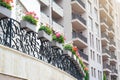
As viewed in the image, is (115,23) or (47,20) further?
(115,23)

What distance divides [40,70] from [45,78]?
41cm

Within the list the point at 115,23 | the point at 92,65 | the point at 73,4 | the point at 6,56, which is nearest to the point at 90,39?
the point at 92,65

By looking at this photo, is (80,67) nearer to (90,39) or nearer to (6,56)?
(6,56)

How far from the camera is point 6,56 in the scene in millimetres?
7977

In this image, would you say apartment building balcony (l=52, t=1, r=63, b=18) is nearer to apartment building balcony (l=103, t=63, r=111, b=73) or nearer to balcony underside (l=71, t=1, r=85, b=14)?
balcony underside (l=71, t=1, r=85, b=14)

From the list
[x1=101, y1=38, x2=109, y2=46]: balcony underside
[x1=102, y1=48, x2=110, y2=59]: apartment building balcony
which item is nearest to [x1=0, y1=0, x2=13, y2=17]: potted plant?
[x1=102, y1=48, x2=110, y2=59]: apartment building balcony

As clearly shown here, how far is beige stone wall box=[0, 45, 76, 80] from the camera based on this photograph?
7.93 m

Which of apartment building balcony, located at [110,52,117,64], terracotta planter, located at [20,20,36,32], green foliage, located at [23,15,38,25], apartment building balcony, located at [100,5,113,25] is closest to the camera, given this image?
terracotta planter, located at [20,20,36,32]

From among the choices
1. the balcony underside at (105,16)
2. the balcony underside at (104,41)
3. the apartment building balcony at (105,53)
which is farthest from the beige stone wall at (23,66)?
the balcony underside at (105,16)

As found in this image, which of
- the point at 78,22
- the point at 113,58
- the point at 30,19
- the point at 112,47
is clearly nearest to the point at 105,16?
the point at 112,47

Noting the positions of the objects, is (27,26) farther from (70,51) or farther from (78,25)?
(78,25)

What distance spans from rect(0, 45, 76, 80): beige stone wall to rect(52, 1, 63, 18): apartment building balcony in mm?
27713

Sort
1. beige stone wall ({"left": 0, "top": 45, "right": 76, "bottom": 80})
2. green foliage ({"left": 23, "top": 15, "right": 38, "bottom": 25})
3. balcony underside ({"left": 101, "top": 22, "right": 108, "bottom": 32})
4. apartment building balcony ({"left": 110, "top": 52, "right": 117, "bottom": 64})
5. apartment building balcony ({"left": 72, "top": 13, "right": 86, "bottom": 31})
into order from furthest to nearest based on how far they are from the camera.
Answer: apartment building balcony ({"left": 110, "top": 52, "right": 117, "bottom": 64}) < balcony underside ({"left": 101, "top": 22, "right": 108, "bottom": 32}) < apartment building balcony ({"left": 72, "top": 13, "right": 86, "bottom": 31}) < green foliage ({"left": 23, "top": 15, "right": 38, "bottom": 25}) < beige stone wall ({"left": 0, "top": 45, "right": 76, "bottom": 80})

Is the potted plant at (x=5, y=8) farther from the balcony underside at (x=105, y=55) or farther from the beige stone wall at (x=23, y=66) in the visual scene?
the balcony underside at (x=105, y=55)
